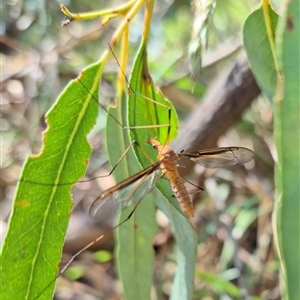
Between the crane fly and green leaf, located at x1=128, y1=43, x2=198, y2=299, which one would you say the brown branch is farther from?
green leaf, located at x1=128, y1=43, x2=198, y2=299

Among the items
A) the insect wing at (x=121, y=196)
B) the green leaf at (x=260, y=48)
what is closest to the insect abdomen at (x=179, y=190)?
the insect wing at (x=121, y=196)

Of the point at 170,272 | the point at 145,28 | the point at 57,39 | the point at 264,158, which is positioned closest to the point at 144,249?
the point at 145,28

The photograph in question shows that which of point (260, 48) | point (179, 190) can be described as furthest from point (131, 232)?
point (260, 48)

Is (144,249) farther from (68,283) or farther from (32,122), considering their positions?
(32,122)

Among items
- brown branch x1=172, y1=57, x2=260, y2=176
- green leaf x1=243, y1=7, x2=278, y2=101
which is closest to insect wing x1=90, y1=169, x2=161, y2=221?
green leaf x1=243, y1=7, x2=278, y2=101

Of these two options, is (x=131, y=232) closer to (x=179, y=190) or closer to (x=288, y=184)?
(x=179, y=190)
